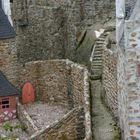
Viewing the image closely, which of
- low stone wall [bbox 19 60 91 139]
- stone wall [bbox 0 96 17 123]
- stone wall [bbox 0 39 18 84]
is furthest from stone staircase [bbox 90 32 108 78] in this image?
stone wall [bbox 0 96 17 123]

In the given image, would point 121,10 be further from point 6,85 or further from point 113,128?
point 6,85


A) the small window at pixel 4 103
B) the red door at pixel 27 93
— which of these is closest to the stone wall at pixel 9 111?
the small window at pixel 4 103

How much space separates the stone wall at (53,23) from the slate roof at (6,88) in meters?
5.48

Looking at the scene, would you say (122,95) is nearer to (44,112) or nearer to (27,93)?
(44,112)

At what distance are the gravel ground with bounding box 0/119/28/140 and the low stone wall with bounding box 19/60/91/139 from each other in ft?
6.60

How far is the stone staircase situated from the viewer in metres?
27.0

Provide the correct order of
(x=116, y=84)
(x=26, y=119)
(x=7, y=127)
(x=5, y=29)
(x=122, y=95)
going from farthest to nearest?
(x=5, y=29) → (x=7, y=127) → (x=26, y=119) → (x=116, y=84) → (x=122, y=95)

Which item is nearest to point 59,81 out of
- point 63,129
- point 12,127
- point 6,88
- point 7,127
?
point 6,88

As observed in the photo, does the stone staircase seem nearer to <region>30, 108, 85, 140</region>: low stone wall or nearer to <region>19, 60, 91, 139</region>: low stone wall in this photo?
<region>19, 60, 91, 139</region>: low stone wall

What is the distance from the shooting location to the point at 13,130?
24.7m

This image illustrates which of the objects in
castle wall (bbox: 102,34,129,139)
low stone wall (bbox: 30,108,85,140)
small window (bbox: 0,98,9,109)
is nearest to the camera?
castle wall (bbox: 102,34,129,139)

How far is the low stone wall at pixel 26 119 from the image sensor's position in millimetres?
23672

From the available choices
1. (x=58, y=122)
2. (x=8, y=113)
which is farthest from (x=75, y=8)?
(x=58, y=122)

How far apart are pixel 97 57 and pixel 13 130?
5359 millimetres
